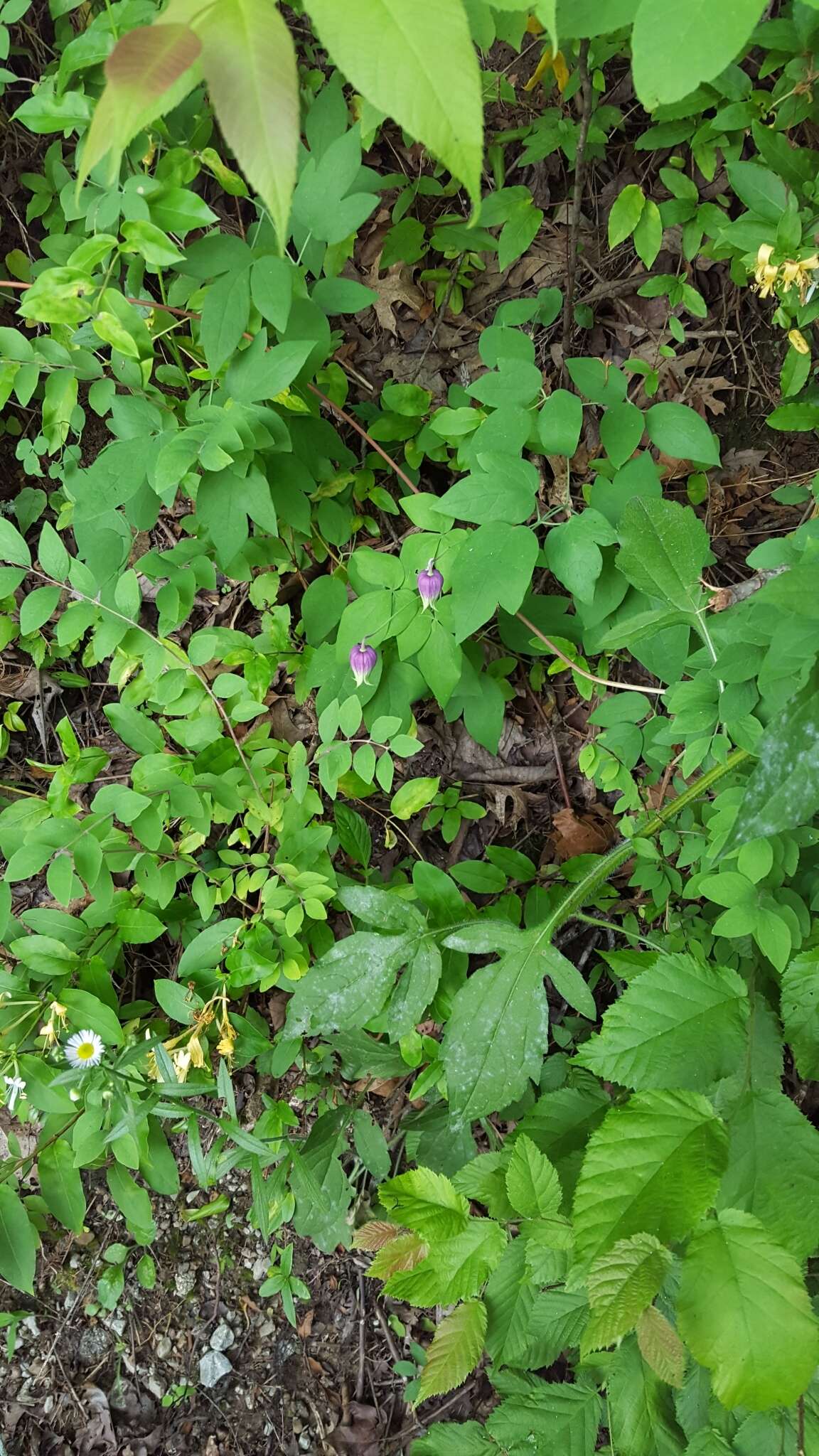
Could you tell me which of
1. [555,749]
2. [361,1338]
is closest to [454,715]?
[555,749]

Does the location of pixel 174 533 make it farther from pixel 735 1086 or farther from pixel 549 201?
pixel 735 1086

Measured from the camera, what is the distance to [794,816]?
3.27ft

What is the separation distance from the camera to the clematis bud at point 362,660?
1.64 metres

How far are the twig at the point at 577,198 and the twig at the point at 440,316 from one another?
271 millimetres

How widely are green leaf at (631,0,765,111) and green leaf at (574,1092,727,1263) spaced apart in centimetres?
104

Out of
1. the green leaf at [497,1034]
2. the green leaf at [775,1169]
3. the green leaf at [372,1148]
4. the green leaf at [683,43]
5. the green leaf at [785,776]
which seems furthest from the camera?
the green leaf at [372,1148]

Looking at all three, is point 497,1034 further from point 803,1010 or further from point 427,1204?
point 803,1010

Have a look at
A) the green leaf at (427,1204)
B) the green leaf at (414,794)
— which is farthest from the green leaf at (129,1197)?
the green leaf at (414,794)

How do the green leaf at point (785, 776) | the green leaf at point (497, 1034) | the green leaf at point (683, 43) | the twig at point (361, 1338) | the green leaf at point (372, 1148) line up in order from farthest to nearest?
1. the twig at point (361, 1338)
2. the green leaf at point (372, 1148)
3. the green leaf at point (497, 1034)
4. the green leaf at point (785, 776)
5. the green leaf at point (683, 43)

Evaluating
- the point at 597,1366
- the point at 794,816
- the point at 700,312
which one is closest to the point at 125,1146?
the point at 597,1366

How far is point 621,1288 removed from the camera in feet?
3.02

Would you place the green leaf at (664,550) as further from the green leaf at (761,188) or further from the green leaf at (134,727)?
the green leaf at (134,727)

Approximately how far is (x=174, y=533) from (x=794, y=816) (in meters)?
1.91

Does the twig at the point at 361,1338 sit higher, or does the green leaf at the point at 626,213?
the green leaf at the point at 626,213
